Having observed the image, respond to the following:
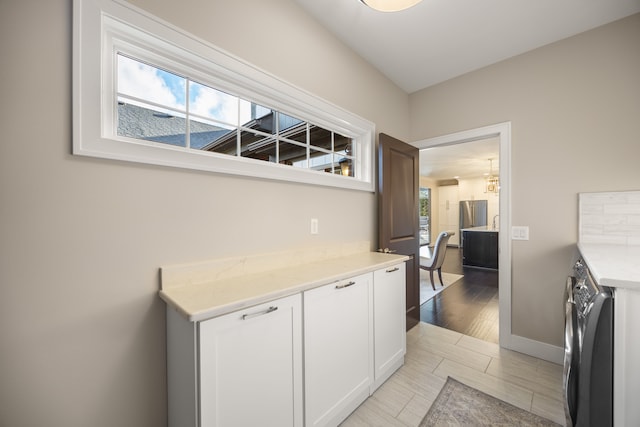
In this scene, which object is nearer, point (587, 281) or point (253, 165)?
point (587, 281)

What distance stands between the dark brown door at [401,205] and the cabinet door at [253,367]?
4.77ft

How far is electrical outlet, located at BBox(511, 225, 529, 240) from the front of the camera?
7.19 feet

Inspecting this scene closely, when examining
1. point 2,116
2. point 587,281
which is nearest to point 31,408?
point 2,116

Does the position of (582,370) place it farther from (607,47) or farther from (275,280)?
(607,47)

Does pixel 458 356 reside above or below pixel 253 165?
below

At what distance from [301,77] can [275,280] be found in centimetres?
148

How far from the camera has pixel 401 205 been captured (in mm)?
2619

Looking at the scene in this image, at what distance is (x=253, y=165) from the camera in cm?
149

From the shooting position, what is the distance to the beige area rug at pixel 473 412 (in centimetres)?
144

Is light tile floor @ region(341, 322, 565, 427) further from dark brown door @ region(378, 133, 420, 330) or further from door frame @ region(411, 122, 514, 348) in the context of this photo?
dark brown door @ region(378, 133, 420, 330)

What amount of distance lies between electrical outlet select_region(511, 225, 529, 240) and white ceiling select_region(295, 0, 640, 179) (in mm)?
1621

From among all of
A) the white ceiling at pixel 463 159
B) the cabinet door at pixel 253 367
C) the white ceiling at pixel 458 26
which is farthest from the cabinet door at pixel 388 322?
the white ceiling at pixel 463 159

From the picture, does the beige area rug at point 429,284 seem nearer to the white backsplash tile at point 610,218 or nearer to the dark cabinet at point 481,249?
the dark cabinet at point 481,249

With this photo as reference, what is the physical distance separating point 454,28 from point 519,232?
1.87 m
